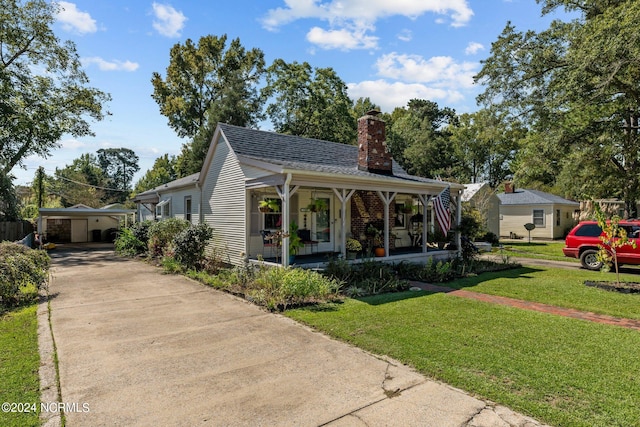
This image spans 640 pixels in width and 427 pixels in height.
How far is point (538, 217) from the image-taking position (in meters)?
26.6

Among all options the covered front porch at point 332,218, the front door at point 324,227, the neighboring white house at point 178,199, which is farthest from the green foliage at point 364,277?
the neighboring white house at point 178,199

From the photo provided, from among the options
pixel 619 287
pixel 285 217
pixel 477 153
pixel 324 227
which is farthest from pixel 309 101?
pixel 619 287

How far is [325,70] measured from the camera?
32.6 metres

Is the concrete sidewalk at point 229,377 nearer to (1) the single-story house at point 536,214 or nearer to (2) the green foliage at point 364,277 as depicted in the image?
(2) the green foliage at point 364,277

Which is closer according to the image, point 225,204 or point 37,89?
point 225,204

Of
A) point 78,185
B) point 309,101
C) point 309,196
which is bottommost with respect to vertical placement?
point 309,196

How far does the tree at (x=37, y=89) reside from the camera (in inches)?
839

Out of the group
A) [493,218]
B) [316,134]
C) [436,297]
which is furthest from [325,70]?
[436,297]

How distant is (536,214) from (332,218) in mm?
21596

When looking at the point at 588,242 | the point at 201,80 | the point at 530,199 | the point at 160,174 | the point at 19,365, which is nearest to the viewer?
the point at 19,365

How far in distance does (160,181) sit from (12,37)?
26.1 metres

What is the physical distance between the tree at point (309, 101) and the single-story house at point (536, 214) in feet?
48.4

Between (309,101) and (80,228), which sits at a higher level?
(309,101)

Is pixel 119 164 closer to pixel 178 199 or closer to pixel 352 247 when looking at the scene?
pixel 178 199
